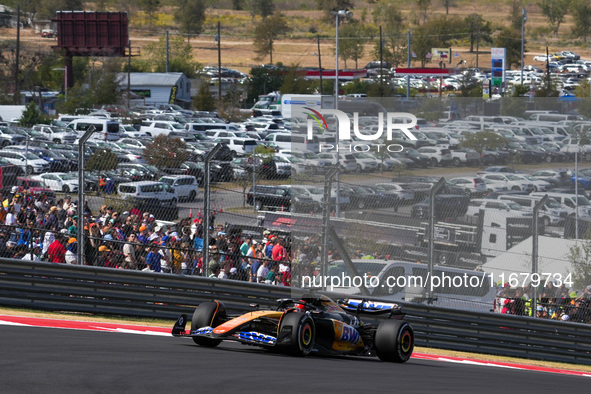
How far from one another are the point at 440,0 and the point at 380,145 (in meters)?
139

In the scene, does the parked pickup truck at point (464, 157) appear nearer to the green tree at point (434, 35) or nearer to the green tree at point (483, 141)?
the green tree at point (483, 141)

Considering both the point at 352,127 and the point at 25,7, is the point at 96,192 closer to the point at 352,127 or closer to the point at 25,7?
the point at 352,127

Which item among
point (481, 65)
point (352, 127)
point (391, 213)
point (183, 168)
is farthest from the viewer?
point (481, 65)

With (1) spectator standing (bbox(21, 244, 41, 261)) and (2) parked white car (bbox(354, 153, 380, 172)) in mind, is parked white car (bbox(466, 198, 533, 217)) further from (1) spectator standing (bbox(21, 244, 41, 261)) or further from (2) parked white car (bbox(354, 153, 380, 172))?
(1) spectator standing (bbox(21, 244, 41, 261))

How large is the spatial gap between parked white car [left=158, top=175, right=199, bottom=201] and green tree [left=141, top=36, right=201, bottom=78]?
78403mm

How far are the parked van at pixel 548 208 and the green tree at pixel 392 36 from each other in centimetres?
8641

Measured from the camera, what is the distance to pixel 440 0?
148 m

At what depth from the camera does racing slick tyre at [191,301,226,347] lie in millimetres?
8883

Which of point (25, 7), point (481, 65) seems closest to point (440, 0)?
point (481, 65)

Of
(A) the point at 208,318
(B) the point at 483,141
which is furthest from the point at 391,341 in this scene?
(B) the point at 483,141

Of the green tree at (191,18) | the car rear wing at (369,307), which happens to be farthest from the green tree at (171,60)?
the car rear wing at (369,307)

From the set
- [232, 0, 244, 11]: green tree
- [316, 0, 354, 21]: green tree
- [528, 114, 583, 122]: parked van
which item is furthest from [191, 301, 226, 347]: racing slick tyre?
[232, 0, 244, 11]: green tree

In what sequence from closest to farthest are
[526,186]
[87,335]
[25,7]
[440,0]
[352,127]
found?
1. [87,335]
2. [526,186]
3. [352,127]
4. [25,7]
5. [440,0]

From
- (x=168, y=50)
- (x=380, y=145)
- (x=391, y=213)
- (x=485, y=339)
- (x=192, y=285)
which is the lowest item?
(x=485, y=339)
